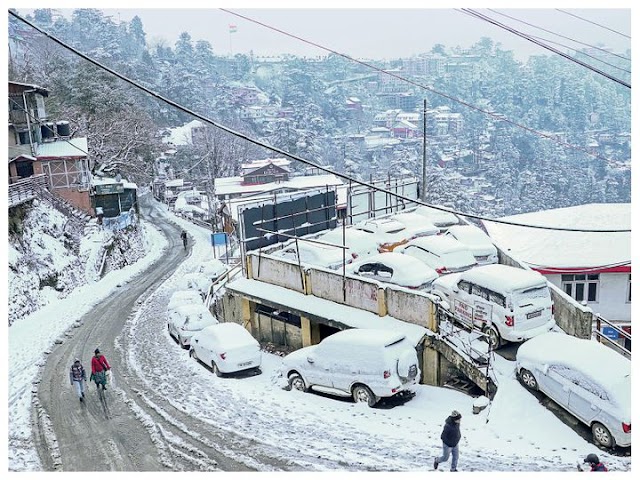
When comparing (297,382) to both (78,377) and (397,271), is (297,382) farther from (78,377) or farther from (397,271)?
(78,377)

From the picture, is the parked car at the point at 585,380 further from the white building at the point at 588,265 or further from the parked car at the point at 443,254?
the white building at the point at 588,265

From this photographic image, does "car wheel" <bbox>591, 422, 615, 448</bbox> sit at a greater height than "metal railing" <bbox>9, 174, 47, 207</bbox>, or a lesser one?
lesser

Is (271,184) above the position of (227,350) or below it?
below

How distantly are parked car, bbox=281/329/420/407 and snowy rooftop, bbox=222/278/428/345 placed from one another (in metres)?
1.59

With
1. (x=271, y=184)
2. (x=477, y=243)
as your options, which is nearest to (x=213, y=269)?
(x=477, y=243)

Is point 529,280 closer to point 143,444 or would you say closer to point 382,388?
point 382,388

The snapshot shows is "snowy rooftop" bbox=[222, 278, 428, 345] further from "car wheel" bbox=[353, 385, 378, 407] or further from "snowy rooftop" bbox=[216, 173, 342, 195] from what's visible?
"snowy rooftop" bbox=[216, 173, 342, 195]

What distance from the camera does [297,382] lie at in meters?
14.1

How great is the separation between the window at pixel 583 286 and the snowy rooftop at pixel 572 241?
73 centimetres

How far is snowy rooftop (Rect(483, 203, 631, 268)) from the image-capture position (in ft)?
71.2

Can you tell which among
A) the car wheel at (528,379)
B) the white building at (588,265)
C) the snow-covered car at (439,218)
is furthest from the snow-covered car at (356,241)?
the car wheel at (528,379)

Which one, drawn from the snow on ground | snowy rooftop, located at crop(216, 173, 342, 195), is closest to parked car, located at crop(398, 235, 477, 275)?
the snow on ground

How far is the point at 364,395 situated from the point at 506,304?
407 centimetres

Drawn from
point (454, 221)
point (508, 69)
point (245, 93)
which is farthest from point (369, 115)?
point (454, 221)
